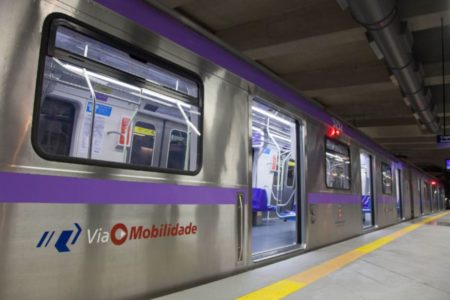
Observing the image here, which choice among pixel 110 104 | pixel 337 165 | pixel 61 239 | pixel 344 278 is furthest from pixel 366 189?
pixel 61 239

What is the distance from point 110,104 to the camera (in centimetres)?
377

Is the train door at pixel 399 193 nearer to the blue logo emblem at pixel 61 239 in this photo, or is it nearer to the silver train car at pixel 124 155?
the silver train car at pixel 124 155

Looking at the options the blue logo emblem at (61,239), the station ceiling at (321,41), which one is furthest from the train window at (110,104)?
the station ceiling at (321,41)

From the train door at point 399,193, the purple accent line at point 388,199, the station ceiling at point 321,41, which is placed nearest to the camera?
the station ceiling at point 321,41

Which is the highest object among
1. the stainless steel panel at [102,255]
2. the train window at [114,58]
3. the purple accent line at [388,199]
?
the train window at [114,58]

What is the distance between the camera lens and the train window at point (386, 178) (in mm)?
9489

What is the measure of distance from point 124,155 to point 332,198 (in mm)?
3594

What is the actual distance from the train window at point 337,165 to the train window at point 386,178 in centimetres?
308

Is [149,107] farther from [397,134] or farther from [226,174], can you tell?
[397,134]

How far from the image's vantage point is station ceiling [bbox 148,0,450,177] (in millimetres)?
3414

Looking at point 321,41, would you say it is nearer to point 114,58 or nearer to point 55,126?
point 114,58

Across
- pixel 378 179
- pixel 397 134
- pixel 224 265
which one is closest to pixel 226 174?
pixel 224 265

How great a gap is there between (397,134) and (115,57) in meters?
8.41

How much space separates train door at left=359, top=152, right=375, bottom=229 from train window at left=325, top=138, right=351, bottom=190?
205 cm
